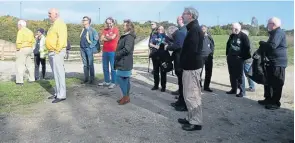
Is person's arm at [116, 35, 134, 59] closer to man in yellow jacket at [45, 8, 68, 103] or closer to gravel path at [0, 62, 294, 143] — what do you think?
gravel path at [0, 62, 294, 143]

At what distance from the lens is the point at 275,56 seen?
615 cm

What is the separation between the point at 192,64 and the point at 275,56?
2.13 meters

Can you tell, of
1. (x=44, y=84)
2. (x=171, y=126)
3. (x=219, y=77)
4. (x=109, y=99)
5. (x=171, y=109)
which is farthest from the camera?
(x=219, y=77)

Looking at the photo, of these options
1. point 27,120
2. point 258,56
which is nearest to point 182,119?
point 258,56

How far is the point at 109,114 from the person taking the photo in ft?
19.2

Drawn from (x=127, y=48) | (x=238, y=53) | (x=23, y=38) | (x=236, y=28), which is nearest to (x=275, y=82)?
(x=238, y=53)

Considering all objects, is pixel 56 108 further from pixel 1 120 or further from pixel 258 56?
pixel 258 56

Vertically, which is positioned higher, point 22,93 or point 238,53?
point 238,53

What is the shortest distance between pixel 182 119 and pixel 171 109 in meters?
0.82

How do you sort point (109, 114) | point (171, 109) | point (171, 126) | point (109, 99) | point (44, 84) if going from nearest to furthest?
point (171, 126)
point (109, 114)
point (171, 109)
point (109, 99)
point (44, 84)

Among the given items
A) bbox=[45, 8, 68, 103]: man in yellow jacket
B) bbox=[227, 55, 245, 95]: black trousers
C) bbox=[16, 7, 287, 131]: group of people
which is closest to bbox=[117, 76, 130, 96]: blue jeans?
bbox=[16, 7, 287, 131]: group of people

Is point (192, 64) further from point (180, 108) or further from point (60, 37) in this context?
point (60, 37)

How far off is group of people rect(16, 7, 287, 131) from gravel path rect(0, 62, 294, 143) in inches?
11.8

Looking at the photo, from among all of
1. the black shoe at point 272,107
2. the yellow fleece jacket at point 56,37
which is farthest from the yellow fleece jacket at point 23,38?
the black shoe at point 272,107
